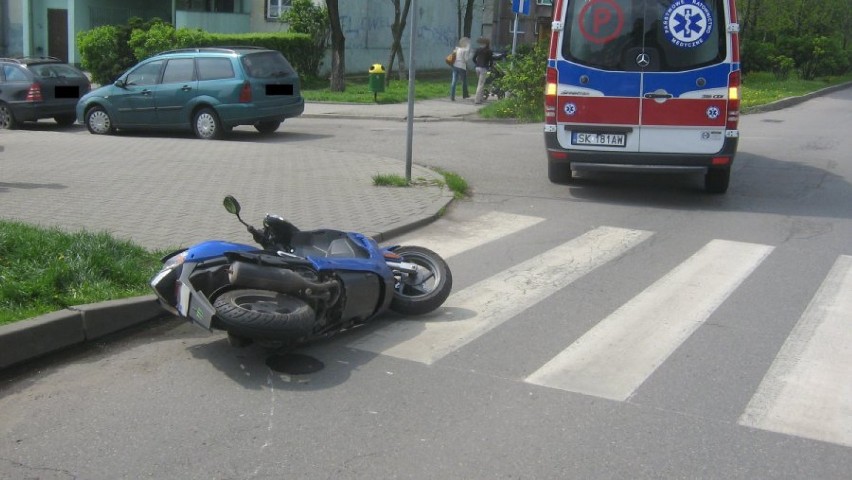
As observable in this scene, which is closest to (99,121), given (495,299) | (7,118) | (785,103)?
(7,118)

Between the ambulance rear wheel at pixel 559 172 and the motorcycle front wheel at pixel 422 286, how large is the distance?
5.70 m

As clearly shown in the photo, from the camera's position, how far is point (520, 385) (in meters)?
5.47

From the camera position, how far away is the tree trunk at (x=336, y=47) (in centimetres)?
2645

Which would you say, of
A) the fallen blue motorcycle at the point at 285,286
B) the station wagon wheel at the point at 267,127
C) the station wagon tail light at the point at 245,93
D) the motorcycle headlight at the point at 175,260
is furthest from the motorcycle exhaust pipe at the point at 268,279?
the station wagon wheel at the point at 267,127

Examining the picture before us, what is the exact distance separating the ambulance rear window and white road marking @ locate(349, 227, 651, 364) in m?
2.38

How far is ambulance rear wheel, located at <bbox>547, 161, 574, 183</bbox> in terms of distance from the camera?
12.5m

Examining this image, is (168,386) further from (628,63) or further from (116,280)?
(628,63)

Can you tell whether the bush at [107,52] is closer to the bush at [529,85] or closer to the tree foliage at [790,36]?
the bush at [529,85]

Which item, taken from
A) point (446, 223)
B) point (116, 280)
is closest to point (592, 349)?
point (116, 280)

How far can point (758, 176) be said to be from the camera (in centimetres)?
1338

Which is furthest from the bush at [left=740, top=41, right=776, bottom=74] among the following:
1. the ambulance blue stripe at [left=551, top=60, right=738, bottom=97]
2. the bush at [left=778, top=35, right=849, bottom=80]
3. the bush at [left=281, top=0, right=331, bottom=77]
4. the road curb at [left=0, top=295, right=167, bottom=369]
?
the road curb at [left=0, top=295, right=167, bottom=369]

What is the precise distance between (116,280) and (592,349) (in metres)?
3.32

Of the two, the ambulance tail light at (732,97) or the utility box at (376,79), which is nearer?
the ambulance tail light at (732,97)

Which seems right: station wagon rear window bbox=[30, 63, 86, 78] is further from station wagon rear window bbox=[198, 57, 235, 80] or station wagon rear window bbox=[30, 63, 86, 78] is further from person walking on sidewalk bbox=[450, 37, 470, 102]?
person walking on sidewalk bbox=[450, 37, 470, 102]
